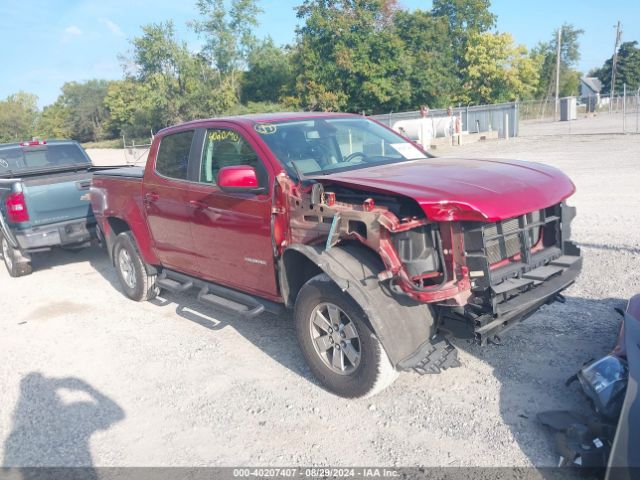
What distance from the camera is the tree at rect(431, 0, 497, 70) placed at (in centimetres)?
5841

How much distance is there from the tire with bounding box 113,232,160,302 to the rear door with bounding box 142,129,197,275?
0.50 meters

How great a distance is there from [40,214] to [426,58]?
145ft

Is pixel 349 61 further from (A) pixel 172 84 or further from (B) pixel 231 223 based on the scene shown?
(B) pixel 231 223

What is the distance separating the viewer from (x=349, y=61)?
42562 millimetres

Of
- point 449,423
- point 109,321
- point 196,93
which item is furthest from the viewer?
point 196,93

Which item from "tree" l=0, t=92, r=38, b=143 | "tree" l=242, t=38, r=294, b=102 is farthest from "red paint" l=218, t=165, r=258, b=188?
"tree" l=0, t=92, r=38, b=143

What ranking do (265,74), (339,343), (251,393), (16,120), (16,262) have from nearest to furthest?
(339,343), (251,393), (16,262), (265,74), (16,120)

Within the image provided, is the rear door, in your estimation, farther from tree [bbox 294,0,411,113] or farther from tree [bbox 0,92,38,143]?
tree [bbox 0,92,38,143]

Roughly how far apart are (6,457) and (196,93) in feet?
163

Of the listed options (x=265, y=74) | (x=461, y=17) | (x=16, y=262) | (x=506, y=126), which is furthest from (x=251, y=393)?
(x=461, y=17)

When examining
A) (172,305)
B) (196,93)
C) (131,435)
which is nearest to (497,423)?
(131,435)

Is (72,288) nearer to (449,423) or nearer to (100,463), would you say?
(100,463)

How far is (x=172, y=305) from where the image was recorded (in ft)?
21.3

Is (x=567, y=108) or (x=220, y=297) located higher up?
(x=220, y=297)
